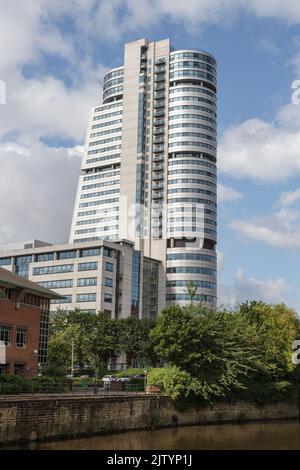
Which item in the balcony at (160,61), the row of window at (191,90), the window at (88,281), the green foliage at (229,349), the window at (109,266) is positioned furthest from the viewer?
the balcony at (160,61)

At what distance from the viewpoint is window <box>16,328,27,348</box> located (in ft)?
184

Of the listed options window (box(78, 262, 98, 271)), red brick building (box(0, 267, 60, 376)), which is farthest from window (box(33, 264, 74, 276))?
red brick building (box(0, 267, 60, 376))

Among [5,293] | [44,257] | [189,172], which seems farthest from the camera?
[189,172]

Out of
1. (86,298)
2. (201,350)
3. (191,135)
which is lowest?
(201,350)

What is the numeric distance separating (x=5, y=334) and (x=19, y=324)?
2366mm

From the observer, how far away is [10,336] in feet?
180

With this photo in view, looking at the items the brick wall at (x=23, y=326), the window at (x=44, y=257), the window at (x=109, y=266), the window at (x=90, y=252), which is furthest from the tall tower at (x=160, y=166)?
the brick wall at (x=23, y=326)

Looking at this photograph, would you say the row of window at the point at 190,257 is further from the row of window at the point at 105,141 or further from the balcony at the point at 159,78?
the balcony at the point at 159,78

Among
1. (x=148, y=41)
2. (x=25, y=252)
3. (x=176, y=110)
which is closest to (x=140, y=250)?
(x=25, y=252)

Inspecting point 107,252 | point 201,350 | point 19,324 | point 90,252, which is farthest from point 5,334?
point 90,252

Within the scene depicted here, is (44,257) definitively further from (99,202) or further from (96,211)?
(99,202)

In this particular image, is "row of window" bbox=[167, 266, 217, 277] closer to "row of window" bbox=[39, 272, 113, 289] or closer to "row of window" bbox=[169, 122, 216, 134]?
"row of window" bbox=[39, 272, 113, 289]

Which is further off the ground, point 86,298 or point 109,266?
point 109,266

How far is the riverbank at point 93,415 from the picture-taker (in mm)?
33156
